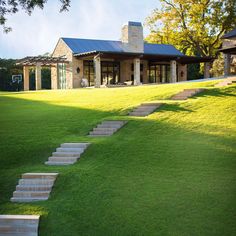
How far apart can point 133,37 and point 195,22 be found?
33.1ft

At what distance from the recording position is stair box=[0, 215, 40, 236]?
718 cm

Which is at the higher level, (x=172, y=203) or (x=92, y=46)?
(x=92, y=46)

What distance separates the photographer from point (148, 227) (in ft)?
22.7

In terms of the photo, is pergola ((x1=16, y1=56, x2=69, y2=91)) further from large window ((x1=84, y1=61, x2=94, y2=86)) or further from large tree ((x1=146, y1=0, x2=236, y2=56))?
large tree ((x1=146, y1=0, x2=236, y2=56))

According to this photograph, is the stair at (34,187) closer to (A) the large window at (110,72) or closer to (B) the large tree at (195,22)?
(A) the large window at (110,72)

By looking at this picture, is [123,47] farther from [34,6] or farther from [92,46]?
[34,6]

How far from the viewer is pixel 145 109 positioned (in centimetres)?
1520

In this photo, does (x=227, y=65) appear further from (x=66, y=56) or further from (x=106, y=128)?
(x=106, y=128)

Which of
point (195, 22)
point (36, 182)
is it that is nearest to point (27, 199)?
point (36, 182)

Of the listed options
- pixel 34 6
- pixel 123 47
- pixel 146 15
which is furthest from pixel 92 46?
pixel 34 6

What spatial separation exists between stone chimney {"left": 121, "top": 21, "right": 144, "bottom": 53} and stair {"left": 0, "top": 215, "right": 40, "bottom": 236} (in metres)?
29.0

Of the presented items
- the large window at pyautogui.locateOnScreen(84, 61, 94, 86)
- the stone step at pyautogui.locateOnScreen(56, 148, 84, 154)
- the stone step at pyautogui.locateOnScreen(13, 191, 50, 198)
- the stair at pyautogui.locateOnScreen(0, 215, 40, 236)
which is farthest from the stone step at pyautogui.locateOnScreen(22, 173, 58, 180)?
the large window at pyautogui.locateOnScreen(84, 61, 94, 86)

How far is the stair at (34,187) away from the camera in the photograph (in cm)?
845

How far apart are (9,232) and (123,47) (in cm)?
2921
